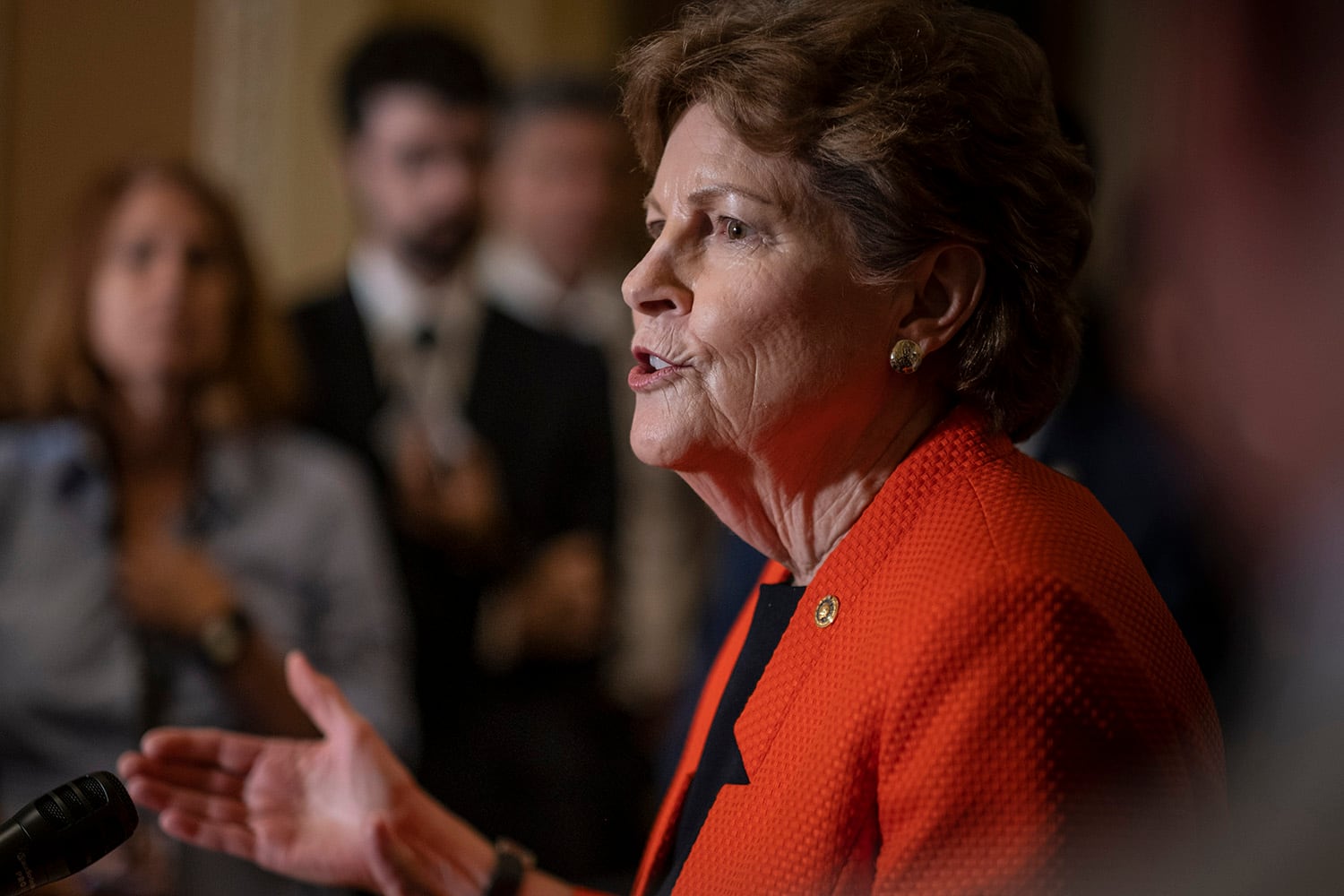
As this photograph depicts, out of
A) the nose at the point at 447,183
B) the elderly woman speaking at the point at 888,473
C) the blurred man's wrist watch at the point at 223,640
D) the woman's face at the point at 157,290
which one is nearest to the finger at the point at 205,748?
the elderly woman speaking at the point at 888,473

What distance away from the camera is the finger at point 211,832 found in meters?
1.31

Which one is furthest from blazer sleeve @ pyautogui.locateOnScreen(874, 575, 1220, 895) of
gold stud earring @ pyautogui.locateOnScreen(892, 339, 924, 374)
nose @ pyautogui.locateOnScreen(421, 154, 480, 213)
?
nose @ pyautogui.locateOnScreen(421, 154, 480, 213)

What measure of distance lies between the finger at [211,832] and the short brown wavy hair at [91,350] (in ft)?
4.44

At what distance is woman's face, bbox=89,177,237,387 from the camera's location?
8.02ft

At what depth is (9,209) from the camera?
3.48m

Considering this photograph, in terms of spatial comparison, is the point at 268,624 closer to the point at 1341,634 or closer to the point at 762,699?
the point at 762,699

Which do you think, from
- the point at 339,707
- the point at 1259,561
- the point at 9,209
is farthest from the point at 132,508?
the point at 1259,561

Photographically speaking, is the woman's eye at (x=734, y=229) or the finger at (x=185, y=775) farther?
the finger at (x=185, y=775)

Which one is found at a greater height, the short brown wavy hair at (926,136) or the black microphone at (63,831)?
the short brown wavy hair at (926,136)

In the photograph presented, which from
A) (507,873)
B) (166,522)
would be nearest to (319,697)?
(507,873)

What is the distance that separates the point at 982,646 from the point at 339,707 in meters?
0.79

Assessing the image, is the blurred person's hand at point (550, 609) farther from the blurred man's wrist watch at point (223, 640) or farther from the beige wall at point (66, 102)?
the beige wall at point (66, 102)

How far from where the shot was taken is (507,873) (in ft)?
4.36

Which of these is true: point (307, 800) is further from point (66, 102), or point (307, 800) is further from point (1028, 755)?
point (66, 102)
